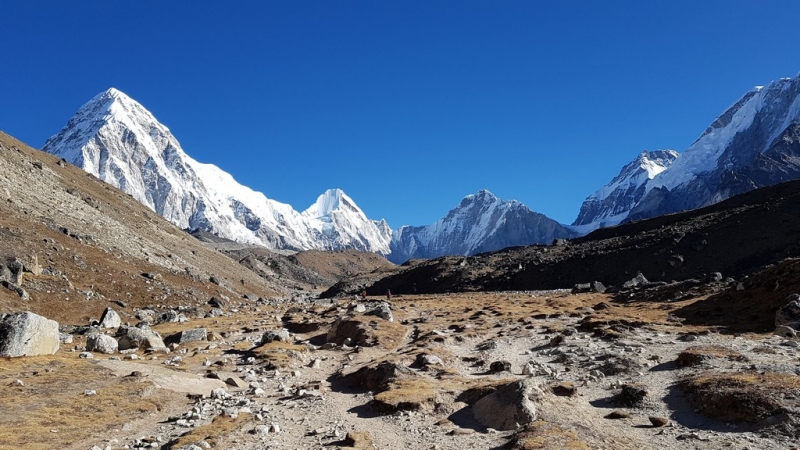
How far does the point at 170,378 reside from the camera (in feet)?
80.7

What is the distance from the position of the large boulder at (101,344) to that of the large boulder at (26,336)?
362 centimetres

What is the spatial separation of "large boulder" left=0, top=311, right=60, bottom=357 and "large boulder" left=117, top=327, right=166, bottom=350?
596 centimetres

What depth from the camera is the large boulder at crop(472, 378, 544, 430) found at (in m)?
18.5

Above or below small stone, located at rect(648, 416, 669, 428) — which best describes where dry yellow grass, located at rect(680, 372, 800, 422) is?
above

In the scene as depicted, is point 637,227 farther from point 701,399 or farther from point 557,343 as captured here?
point 701,399

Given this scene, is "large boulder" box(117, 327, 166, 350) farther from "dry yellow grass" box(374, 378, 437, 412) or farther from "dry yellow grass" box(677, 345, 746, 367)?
"dry yellow grass" box(677, 345, 746, 367)

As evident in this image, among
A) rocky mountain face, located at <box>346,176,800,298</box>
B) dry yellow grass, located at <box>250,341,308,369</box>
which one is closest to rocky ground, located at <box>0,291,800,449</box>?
dry yellow grass, located at <box>250,341,308,369</box>

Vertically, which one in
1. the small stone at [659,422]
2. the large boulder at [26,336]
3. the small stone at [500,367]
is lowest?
the small stone at [659,422]

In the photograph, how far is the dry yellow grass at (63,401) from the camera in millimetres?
16953

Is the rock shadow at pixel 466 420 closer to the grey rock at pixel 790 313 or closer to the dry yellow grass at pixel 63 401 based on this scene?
the dry yellow grass at pixel 63 401

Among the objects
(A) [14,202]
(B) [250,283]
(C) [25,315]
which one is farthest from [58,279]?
(B) [250,283]

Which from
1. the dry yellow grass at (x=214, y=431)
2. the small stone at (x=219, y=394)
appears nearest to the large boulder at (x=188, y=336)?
the small stone at (x=219, y=394)

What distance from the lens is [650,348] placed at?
2966cm

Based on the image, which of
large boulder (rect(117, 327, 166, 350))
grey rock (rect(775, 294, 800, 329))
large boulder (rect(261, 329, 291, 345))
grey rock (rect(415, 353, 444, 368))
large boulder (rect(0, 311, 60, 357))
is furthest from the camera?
large boulder (rect(261, 329, 291, 345))
